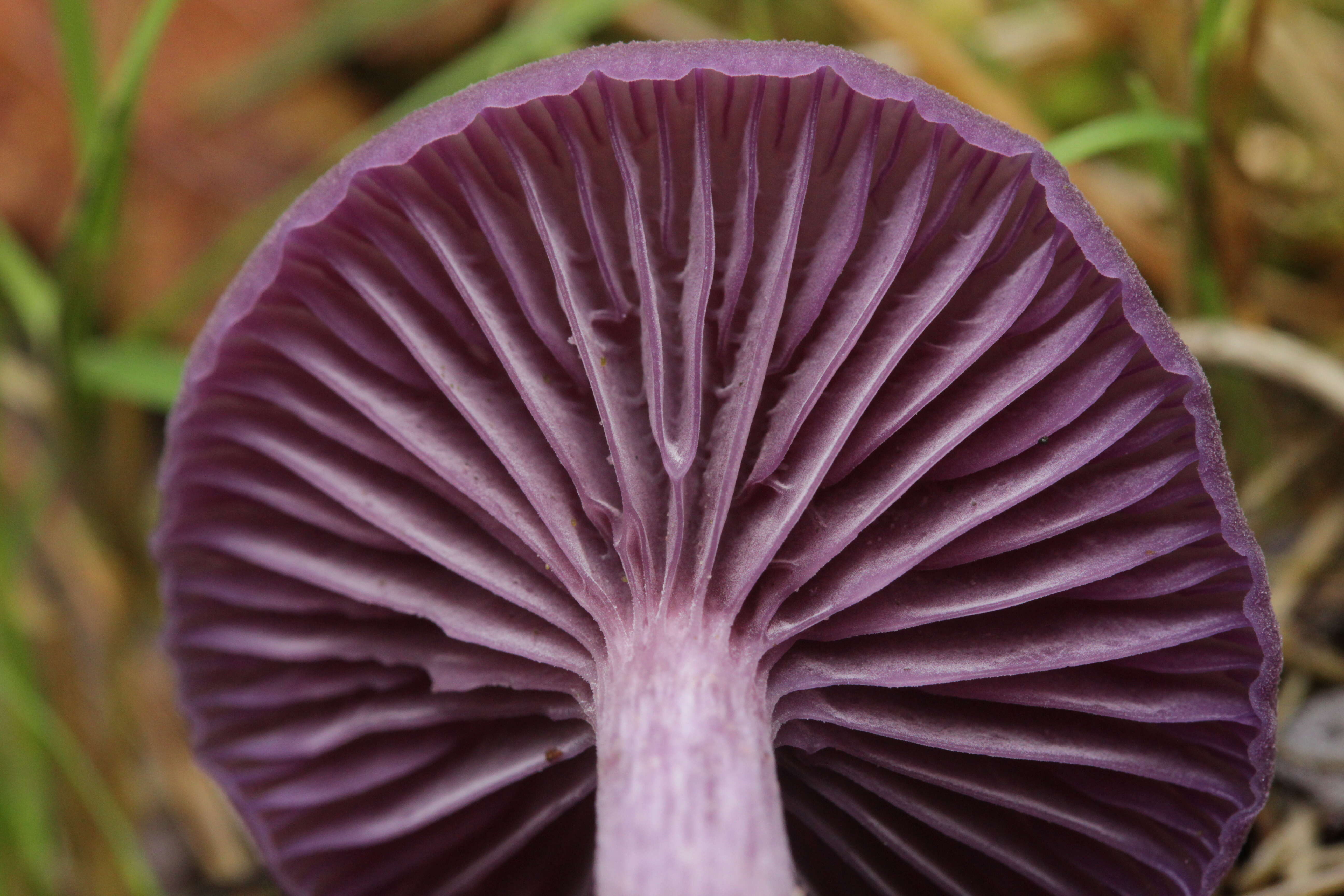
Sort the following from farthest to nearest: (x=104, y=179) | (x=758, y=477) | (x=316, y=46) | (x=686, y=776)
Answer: (x=316, y=46) → (x=104, y=179) → (x=758, y=477) → (x=686, y=776)

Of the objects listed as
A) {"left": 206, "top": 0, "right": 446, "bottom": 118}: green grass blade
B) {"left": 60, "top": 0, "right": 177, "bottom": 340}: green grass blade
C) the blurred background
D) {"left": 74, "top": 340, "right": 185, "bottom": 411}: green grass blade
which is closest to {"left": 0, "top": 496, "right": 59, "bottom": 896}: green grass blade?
the blurred background

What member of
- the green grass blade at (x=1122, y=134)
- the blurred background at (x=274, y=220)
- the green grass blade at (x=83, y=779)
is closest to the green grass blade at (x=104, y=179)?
the blurred background at (x=274, y=220)

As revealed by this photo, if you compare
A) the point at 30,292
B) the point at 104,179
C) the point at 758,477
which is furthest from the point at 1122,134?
the point at 30,292

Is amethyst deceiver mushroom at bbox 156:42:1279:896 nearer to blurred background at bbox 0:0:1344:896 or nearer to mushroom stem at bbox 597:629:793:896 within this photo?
mushroom stem at bbox 597:629:793:896

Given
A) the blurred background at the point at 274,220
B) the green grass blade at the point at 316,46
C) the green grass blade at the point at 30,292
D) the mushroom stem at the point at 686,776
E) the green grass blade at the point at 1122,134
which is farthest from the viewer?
the green grass blade at the point at 316,46

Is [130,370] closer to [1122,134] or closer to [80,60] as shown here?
[80,60]

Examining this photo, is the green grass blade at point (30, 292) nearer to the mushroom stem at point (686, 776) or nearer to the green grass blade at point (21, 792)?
the green grass blade at point (21, 792)

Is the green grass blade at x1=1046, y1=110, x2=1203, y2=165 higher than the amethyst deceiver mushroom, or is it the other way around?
the green grass blade at x1=1046, y1=110, x2=1203, y2=165
